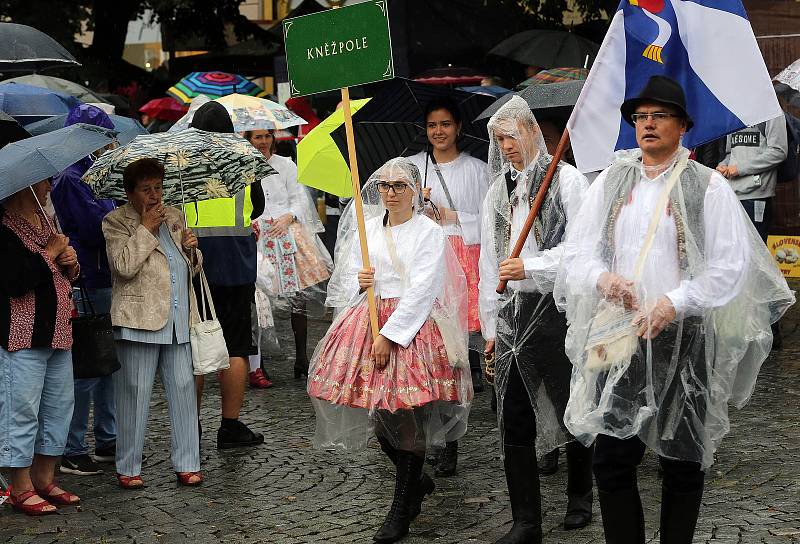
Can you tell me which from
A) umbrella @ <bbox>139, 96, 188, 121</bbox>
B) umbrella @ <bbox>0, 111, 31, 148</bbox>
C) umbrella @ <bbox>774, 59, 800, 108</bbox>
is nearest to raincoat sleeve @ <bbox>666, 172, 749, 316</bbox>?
umbrella @ <bbox>0, 111, 31, 148</bbox>

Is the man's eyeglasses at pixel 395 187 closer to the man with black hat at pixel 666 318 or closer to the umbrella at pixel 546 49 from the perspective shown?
the man with black hat at pixel 666 318

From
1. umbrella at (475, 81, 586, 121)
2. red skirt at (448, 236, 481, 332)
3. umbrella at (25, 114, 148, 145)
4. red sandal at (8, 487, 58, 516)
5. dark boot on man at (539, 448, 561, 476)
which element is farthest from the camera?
red skirt at (448, 236, 481, 332)

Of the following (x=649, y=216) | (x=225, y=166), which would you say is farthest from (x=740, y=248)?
(x=225, y=166)

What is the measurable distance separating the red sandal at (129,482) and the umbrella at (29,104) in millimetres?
2850

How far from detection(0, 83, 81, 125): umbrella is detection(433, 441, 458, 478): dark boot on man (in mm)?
3680

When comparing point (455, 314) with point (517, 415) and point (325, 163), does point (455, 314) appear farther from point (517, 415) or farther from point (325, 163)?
point (325, 163)

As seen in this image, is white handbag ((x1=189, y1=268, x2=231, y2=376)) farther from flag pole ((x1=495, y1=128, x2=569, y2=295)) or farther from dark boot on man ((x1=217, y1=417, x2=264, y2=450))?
flag pole ((x1=495, y1=128, x2=569, y2=295))

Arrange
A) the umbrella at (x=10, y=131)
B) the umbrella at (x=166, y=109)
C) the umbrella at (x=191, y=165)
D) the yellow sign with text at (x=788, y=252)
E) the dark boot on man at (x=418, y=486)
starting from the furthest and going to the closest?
the umbrella at (x=166, y=109) → the yellow sign with text at (x=788, y=252) → the umbrella at (x=10, y=131) → the umbrella at (x=191, y=165) → the dark boot on man at (x=418, y=486)

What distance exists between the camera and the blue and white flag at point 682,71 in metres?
5.13

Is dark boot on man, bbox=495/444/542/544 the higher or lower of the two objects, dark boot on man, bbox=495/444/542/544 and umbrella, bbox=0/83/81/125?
the lower

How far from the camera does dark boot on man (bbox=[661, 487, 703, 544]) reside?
15.8 feet

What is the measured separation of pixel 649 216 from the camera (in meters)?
4.77

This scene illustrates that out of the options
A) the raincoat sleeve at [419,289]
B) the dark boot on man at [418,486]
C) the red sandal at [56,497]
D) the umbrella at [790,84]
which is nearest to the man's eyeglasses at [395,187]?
the raincoat sleeve at [419,289]

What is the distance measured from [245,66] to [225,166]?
11.8 m
